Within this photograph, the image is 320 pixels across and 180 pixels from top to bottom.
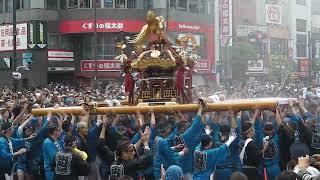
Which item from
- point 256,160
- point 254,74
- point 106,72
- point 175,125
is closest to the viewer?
point 256,160

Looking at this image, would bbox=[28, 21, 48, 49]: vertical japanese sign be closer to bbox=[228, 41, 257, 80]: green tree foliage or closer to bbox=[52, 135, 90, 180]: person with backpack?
bbox=[228, 41, 257, 80]: green tree foliage

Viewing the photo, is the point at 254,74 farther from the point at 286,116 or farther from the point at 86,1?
the point at 286,116

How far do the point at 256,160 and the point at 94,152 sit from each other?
264 centimetres

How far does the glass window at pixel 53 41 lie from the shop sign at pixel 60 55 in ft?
1.63

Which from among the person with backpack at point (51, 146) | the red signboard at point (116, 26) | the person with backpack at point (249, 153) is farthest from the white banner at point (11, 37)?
the person with backpack at point (249, 153)

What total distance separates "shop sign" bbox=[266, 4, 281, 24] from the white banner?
2906cm

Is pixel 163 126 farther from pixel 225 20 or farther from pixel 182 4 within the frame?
pixel 225 20

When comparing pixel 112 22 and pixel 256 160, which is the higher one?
pixel 112 22

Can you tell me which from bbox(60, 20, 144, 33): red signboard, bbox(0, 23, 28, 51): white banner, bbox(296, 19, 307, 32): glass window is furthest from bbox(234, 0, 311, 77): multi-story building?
bbox(0, 23, 28, 51): white banner

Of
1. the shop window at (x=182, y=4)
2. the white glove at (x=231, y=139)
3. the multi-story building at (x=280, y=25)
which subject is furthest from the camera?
the multi-story building at (x=280, y=25)

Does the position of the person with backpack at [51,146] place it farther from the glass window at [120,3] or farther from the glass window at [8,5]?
the glass window at [8,5]

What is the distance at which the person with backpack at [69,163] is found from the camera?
280 inches

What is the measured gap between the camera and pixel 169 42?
40.3ft

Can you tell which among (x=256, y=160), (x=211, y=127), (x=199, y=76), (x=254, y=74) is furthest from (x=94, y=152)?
(x=254, y=74)
